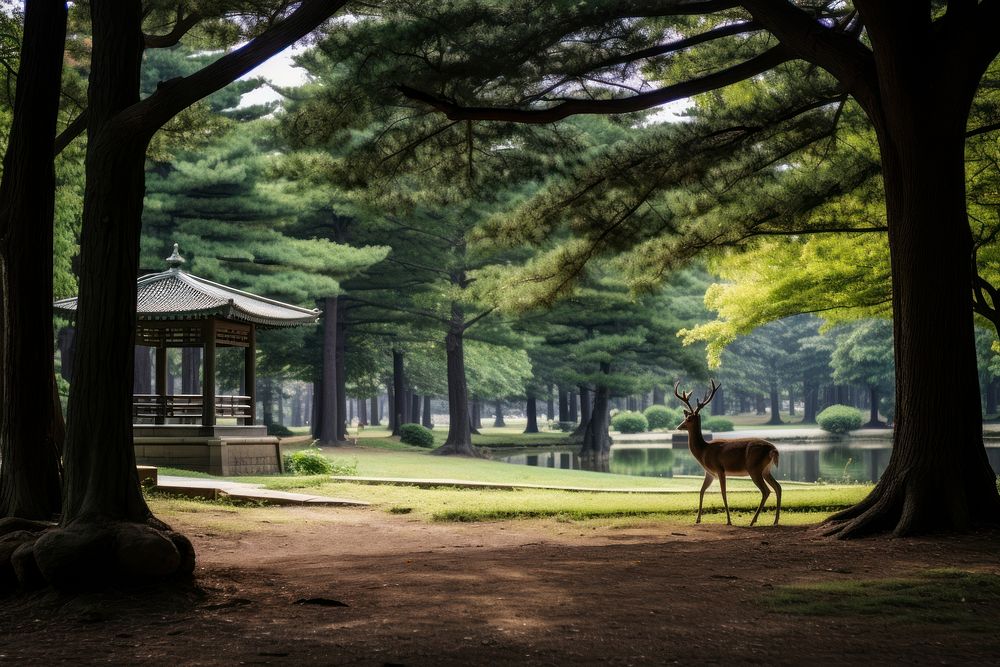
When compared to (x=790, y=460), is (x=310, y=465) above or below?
above

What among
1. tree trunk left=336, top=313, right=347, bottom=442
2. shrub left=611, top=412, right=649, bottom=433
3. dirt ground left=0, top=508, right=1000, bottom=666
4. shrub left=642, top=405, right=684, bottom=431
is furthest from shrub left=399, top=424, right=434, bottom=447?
dirt ground left=0, top=508, right=1000, bottom=666

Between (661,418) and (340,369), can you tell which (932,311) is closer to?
(340,369)

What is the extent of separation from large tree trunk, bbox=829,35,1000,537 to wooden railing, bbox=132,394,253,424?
564 inches

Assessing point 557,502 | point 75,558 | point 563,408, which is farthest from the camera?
point 563,408

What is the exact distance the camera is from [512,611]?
18.1 feet

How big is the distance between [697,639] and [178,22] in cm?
892

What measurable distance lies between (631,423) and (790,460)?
732 inches

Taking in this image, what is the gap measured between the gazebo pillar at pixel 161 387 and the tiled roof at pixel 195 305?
1.41m

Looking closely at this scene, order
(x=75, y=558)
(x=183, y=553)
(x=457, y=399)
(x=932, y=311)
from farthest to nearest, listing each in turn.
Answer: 1. (x=457, y=399)
2. (x=932, y=311)
3. (x=183, y=553)
4. (x=75, y=558)

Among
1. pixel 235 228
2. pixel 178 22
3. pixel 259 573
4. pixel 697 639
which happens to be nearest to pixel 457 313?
pixel 235 228

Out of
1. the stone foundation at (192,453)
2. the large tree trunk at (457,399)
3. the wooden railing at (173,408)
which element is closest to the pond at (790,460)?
the large tree trunk at (457,399)

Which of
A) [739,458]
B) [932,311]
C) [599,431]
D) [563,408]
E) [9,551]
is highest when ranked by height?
[932,311]

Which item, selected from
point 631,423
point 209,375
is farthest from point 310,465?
point 631,423

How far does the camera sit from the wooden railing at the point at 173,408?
65.1 ft
